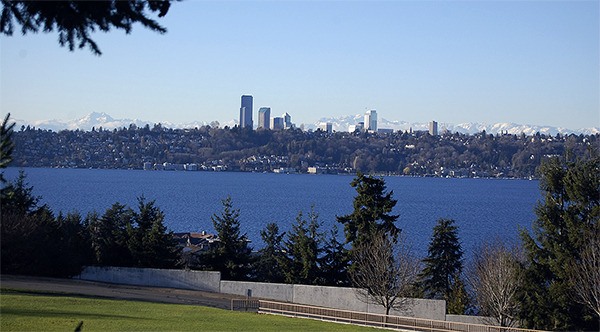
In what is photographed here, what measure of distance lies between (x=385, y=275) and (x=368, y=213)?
6131mm

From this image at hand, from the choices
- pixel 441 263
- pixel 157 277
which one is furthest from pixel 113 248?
pixel 441 263

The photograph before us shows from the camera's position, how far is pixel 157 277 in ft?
112

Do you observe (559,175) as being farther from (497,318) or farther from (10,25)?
(10,25)

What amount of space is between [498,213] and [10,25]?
108 meters

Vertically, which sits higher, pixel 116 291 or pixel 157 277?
pixel 157 277

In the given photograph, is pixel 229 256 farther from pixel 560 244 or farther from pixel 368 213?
pixel 560 244

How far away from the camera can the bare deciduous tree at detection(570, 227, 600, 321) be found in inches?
1060

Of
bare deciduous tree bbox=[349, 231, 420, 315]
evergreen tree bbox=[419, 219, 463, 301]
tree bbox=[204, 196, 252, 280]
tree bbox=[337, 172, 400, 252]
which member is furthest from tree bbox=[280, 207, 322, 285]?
evergreen tree bbox=[419, 219, 463, 301]

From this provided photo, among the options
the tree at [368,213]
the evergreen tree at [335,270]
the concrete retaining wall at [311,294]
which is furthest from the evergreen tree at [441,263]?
the concrete retaining wall at [311,294]

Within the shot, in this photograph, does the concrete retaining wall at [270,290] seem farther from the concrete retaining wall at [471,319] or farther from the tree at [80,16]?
the tree at [80,16]

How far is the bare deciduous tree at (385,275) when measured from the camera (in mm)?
30188

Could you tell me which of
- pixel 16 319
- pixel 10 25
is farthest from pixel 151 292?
pixel 10 25

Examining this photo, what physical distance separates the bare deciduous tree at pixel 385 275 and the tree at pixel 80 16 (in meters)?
23.3

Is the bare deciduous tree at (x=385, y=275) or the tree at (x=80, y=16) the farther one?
the bare deciduous tree at (x=385, y=275)
